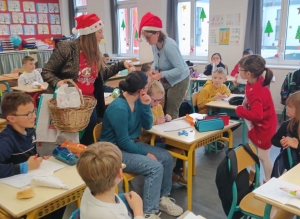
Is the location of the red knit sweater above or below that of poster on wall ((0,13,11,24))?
below

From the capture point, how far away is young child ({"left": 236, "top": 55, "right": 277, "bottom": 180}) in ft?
8.25

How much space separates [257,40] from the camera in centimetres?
557

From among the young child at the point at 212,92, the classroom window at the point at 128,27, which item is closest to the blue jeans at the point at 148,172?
the young child at the point at 212,92

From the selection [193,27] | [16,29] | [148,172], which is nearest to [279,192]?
[148,172]

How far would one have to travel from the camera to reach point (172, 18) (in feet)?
21.6

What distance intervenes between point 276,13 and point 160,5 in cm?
246

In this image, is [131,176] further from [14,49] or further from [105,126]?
[14,49]

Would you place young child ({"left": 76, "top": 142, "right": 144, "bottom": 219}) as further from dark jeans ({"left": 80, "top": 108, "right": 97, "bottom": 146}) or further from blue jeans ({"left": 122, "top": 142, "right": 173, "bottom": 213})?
dark jeans ({"left": 80, "top": 108, "right": 97, "bottom": 146})

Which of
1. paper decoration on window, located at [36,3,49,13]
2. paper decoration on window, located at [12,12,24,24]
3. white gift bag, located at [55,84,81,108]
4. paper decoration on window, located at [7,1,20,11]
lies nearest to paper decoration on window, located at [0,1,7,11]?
paper decoration on window, located at [7,1,20,11]

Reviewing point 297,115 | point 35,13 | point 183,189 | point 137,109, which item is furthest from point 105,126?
point 35,13

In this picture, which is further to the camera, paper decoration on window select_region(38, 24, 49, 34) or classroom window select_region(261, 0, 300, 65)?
paper decoration on window select_region(38, 24, 49, 34)

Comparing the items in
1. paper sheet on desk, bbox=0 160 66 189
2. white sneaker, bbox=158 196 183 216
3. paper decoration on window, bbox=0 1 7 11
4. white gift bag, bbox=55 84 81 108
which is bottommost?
white sneaker, bbox=158 196 183 216

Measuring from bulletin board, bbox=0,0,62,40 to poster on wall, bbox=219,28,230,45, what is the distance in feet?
17.0

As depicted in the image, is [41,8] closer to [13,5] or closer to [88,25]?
[13,5]
